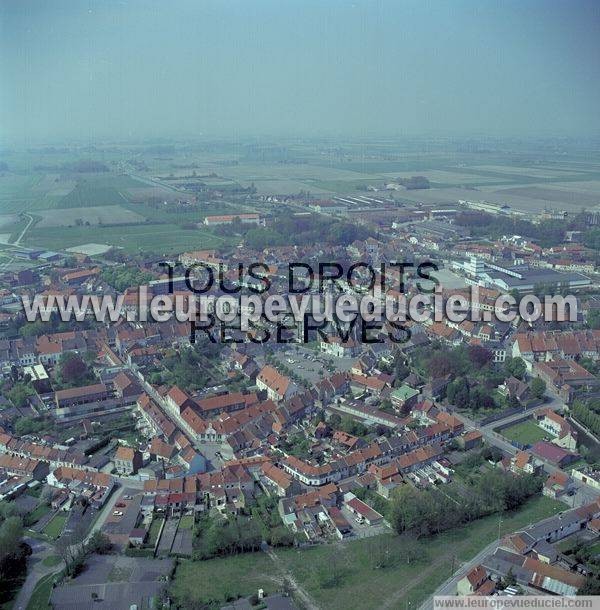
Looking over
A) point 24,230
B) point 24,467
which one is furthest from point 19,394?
point 24,230

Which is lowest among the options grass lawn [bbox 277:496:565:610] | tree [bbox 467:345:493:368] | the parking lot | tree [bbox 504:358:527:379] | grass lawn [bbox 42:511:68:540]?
grass lawn [bbox 42:511:68:540]

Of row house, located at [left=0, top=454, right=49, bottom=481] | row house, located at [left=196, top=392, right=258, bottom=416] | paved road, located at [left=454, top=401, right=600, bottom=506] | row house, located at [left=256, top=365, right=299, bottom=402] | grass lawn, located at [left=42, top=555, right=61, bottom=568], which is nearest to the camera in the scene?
grass lawn, located at [left=42, top=555, right=61, bottom=568]

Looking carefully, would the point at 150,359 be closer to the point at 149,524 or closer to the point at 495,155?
the point at 149,524

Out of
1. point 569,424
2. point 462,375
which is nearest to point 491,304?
point 462,375

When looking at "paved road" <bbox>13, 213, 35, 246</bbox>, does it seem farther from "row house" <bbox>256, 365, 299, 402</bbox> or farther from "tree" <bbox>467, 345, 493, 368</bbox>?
"tree" <bbox>467, 345, 493, 368</bbox>

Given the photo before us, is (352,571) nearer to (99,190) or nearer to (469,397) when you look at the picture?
(469,397)

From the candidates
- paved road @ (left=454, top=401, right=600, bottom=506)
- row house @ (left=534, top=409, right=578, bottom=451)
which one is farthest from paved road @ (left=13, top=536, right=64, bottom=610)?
row house @ (left=534, top=409, right=578, bottom=451)
